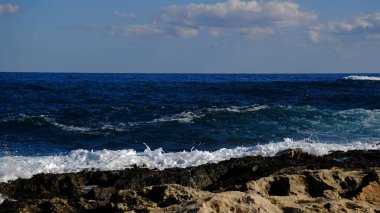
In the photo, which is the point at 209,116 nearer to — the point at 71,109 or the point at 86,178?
the point at 71,109

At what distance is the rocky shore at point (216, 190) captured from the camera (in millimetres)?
4276

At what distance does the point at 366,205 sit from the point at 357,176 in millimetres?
1531

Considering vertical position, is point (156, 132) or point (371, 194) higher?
point (371, 194)

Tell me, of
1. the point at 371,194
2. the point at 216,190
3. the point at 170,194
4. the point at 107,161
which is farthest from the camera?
the point at 107,161

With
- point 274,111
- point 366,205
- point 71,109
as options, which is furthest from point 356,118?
point 366,205

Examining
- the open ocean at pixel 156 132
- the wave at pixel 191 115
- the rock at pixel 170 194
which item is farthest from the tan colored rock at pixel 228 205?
the wave at pixel 191 115

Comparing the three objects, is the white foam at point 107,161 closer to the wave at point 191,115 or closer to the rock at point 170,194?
the rock at point 170,194

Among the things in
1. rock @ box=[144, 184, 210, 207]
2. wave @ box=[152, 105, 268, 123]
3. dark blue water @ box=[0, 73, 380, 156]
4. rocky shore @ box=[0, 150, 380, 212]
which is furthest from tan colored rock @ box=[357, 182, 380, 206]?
wave @ box=[152, 105, 268, 123]

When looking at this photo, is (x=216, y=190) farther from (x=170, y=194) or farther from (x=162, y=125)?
(x=162, y=125)

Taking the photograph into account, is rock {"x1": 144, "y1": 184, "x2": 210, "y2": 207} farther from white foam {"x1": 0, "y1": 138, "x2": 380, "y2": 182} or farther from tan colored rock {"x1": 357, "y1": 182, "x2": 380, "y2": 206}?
white foam {"x1": 0, "y1": 138, "x2": 380, "y2": 182}

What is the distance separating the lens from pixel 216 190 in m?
6.04

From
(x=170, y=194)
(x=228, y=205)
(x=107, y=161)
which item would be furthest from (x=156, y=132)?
(x=228, y=205)

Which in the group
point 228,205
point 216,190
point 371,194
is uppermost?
point 228,205

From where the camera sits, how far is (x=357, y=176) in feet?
20.0
